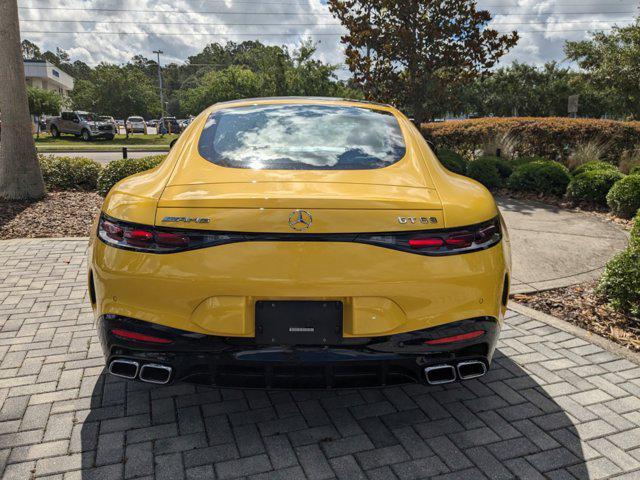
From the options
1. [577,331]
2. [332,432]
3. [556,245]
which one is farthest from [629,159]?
[332,432]

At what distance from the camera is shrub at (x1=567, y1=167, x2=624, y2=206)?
344 inches

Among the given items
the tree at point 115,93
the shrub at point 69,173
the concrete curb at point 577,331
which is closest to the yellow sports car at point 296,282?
the concrete curb at point 577,331

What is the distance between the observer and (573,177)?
9406mm

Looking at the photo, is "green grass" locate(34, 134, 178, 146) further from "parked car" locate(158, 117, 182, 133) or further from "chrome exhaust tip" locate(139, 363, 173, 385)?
"chrome exhaust tip" locate(139, 363, 173, 385)

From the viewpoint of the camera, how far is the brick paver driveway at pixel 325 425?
238cm

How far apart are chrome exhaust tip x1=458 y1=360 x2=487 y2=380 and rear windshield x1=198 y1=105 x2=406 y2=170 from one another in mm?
1089

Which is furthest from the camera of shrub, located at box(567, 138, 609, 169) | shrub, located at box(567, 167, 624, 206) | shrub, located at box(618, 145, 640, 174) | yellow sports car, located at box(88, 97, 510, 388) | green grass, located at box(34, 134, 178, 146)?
green grass, located at box(34, 134, 178, 146)

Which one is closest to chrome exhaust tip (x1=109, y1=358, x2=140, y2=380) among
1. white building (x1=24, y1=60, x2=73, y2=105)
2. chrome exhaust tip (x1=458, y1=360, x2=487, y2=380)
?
chrome exhaust tip (x1=458, y1=360, x2=487, y2=380)

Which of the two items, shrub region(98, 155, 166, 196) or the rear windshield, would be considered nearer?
the rear windshield

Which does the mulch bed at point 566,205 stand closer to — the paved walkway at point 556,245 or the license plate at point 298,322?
the paved walkway at point 556,245

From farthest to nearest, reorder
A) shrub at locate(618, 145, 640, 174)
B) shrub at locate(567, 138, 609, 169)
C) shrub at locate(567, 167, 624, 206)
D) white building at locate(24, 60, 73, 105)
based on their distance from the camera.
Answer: white building at locate(24, 60, 73, 105) → shrub at locate(567, 138, 609, 169) → shrub at locate(618, 145, 640, 174) → shrub at locate(567, 167, 624, 206)

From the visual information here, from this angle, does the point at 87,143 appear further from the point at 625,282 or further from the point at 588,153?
the point at 625,282

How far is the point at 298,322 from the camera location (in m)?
2.20

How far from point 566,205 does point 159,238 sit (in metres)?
8.49
